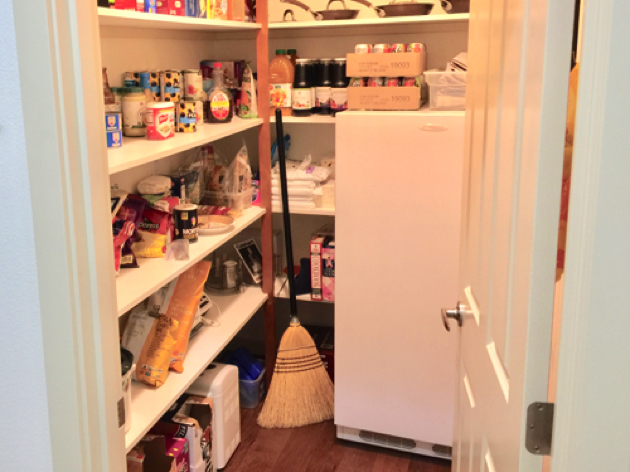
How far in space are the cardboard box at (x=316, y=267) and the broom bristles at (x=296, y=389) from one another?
162 mm

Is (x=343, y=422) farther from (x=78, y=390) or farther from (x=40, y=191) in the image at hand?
(x=40, y=191)

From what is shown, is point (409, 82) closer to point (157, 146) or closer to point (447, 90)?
point (447, 90)

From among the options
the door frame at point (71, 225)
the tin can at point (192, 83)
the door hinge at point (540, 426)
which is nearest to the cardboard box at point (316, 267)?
the tin can at point (192, 83)

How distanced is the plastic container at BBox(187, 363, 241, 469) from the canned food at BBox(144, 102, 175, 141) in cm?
91

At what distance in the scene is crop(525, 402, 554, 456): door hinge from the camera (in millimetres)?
791

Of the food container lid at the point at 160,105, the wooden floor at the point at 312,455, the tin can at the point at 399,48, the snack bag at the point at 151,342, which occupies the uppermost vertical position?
the tin can at the point at 399,48

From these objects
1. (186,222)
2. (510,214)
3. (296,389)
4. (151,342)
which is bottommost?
(296,389)

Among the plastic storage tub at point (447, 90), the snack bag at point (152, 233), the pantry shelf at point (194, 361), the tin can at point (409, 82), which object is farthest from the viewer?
the tin can at point (409, 82)

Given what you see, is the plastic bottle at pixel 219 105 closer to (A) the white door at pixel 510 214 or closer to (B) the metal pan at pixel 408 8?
(B) the metal pan at pixel 408 8

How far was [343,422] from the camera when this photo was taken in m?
2.48

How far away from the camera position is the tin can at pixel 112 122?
182 cm

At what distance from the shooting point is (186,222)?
2.15m

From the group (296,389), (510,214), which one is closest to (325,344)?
(296,389)

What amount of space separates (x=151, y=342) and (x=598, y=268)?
1640 millimetres
